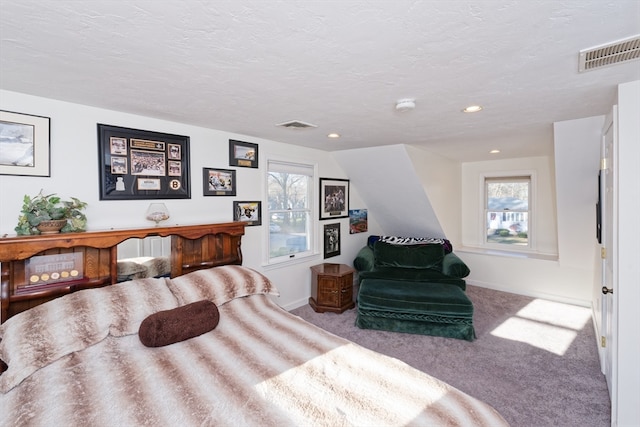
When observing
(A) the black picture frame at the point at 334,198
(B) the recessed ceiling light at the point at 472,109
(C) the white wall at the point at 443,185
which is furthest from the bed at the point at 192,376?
(C) the white wall at the point at 443,185

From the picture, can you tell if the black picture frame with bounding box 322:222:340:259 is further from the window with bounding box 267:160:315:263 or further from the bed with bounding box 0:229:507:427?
the bed with bounding box 0:229:507:427

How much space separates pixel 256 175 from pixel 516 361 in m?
3.18

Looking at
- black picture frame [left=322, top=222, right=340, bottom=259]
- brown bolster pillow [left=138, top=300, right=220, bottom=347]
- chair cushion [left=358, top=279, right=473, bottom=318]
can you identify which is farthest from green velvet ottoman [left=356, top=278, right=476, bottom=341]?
brown bolster pillow [left=138, top=300, right=220, bottom=347]

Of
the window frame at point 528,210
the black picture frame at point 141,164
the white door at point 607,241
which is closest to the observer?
the white door at point 607,241

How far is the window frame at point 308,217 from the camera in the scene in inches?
142

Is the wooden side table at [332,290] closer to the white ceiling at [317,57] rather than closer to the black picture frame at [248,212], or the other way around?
the black picture frame at [248,212]

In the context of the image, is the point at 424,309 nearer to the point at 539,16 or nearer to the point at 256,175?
the point at 256,175

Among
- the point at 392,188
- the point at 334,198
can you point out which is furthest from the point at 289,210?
the point at 392,188

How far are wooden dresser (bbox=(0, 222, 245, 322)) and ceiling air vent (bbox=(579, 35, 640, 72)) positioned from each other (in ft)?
9.19

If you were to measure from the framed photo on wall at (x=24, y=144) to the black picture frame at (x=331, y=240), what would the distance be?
10.2ft

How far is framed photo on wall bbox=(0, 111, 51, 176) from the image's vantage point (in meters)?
1.97

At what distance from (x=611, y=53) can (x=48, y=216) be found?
3.38 metres

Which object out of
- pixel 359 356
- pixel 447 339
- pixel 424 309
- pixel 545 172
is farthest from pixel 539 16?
pixel 545 172

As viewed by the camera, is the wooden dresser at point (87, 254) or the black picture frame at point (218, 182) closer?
the wooden dresser at point (87, 254)
